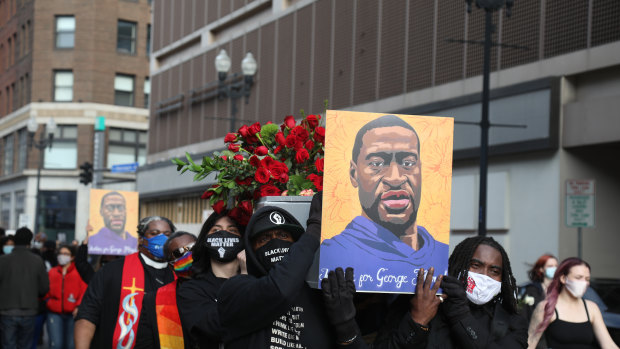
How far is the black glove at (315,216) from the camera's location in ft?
13.6

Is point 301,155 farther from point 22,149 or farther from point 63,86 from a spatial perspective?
point 22,149

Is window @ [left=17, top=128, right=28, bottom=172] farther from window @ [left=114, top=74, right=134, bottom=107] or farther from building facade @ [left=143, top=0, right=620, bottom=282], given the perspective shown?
building facade @ [left=143, top=0, right=620, bottom=282]

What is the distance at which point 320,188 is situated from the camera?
15.2 ft

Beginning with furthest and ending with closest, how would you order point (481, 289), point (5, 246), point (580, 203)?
point (5, 246) < point (580, 203) < point (481, 289)

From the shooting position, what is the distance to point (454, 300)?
420 centimetres

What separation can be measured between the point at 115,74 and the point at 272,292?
57.0 meters

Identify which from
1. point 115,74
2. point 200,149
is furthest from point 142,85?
point 200,149

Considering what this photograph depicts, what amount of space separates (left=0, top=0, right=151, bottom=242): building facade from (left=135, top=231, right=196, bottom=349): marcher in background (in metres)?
52.1

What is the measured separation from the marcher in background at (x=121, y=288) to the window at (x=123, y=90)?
5316 cm

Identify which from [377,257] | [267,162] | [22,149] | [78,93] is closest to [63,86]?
[78,93]

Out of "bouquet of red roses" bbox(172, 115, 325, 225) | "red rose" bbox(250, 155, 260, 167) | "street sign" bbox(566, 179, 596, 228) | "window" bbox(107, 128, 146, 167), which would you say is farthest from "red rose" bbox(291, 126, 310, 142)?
"window" bbox(107, 128, 146, 167)

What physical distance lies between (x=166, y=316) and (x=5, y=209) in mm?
→ 62371

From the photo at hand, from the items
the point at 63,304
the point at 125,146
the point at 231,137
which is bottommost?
the point at 63,304

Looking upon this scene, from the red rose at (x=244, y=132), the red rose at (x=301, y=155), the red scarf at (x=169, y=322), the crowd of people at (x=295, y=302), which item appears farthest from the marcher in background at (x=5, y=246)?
the red rose at (x=301, y=155)
